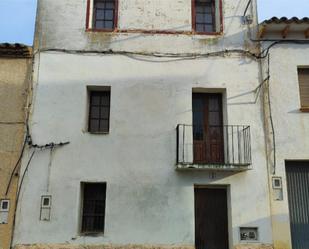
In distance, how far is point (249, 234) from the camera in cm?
1026

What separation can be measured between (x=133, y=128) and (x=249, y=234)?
13.7 ft

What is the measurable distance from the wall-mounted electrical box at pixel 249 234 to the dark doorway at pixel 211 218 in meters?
0.46

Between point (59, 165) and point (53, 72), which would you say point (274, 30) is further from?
point (59, 165)

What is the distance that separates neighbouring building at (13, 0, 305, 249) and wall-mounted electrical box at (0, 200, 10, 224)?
33 centimetres

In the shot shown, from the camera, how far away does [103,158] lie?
1064cm

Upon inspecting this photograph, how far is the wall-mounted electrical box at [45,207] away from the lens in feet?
33.4

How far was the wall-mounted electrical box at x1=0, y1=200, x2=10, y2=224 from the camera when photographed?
10.1 meters

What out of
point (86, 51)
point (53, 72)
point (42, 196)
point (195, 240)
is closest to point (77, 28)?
point (86, 51)

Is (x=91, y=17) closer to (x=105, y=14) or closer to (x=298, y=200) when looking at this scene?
(x=105, y=14)

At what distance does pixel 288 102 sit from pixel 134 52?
4.65 m

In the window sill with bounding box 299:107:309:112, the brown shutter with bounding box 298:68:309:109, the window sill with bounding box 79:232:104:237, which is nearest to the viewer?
the window sill with bounding box 79:232:104:237

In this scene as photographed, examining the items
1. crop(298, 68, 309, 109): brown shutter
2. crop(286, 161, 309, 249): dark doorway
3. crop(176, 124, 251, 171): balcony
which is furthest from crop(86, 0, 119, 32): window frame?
crop(286, 161, 309, 249): dark doorway

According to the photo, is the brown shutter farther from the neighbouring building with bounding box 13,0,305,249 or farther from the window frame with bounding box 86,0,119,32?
the window frame with bounding box 86,0,119,32

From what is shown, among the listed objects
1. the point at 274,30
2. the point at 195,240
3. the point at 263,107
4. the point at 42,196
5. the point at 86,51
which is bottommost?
the point at 195,240
